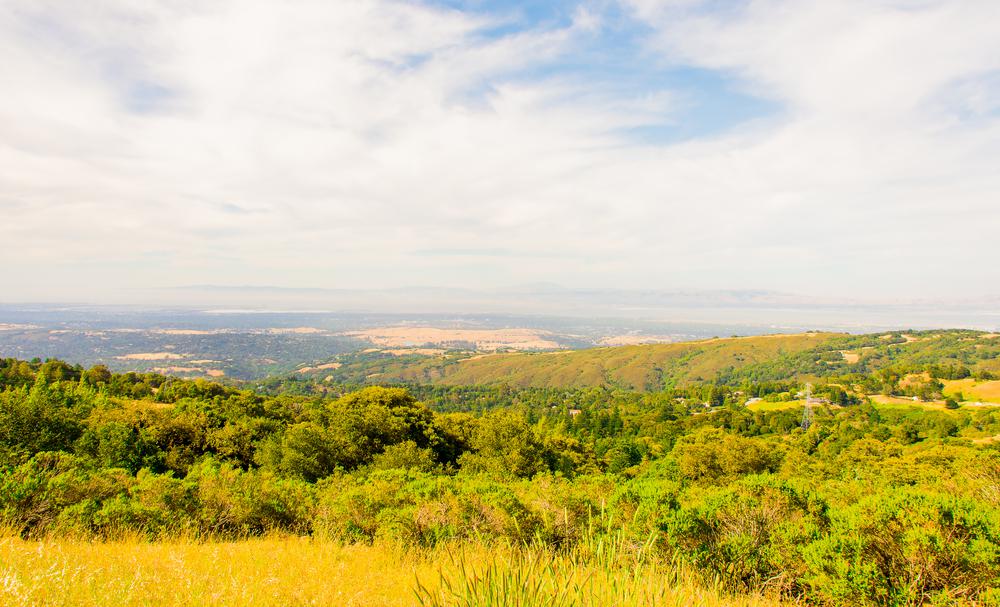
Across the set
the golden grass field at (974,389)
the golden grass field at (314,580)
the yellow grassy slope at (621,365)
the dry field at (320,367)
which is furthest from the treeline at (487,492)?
the dry field at (320,367)

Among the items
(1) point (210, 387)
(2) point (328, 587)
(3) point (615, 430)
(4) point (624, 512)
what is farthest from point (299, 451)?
(3) point (615, 430)

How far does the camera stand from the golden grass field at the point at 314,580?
251 cm

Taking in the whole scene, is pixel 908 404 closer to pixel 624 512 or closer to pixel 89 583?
pixel 624 512

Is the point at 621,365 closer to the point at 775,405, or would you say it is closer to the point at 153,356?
the point at 775,405

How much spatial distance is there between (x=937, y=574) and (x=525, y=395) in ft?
368

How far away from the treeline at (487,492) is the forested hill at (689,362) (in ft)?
371

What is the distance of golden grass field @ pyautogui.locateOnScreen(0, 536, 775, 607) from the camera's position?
8.23 feet

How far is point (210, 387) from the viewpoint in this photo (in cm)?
4441

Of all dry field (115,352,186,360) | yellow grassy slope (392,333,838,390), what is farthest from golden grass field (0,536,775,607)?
dry field (115,352,186,360)

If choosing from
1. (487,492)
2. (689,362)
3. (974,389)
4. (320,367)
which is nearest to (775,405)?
(974,389)

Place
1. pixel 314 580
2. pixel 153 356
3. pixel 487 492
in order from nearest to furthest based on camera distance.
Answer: pixel 314 580 < pixel 487 492 < pixel 153 356

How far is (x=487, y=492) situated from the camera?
1209 centimetres

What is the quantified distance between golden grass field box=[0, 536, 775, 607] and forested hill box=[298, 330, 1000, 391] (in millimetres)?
141968

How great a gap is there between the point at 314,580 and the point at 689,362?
17553cm
